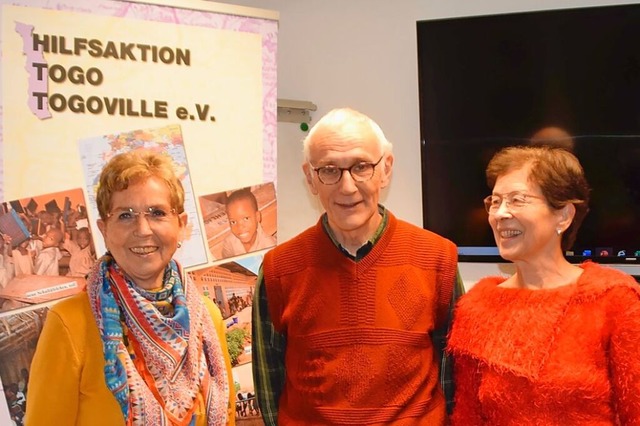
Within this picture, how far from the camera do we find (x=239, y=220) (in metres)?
2.63

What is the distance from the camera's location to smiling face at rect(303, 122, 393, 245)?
72.6 inches

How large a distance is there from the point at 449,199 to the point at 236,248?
108cm

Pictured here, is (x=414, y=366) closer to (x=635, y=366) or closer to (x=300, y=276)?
(x=300, y=276)

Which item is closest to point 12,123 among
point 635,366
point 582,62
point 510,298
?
point 510,298

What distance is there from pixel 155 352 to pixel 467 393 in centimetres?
80

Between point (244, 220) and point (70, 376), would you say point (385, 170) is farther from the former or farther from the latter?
point (70, 376)

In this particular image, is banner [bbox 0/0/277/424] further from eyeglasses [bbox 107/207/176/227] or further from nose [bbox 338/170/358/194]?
nose [bbox 338/170/358/194]

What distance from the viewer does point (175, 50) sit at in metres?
2.55

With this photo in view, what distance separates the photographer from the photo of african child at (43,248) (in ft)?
7.62

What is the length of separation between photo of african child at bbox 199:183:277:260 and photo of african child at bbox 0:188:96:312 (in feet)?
1.42

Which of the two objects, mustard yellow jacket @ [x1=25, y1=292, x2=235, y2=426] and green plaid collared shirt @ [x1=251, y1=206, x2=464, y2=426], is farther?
green plaid collared shirt @ [x1=251, y1=206, x2=464, y2=426]

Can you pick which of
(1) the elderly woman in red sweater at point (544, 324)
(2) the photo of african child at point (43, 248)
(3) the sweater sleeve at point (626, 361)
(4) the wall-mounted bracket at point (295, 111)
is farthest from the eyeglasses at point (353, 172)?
(4) the wall-mounted bracket at point (295, 111)

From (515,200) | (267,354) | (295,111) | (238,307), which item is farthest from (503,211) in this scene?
(295,111)

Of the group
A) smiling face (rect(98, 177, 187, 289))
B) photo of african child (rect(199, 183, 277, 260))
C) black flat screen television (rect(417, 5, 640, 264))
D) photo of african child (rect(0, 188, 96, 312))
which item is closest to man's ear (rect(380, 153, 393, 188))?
smiling face (rect(98, 177, 187, 289))
